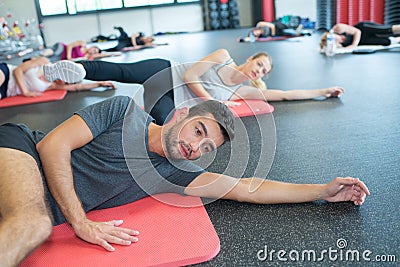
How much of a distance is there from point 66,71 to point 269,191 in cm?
257

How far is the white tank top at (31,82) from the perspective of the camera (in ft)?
14.0

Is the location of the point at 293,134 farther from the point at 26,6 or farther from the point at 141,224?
the point at 26,6

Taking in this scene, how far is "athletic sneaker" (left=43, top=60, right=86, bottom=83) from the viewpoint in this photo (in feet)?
11.1

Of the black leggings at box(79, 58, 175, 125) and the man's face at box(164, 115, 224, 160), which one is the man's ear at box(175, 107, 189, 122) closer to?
the man's face at box(164, 115, 224, 160)

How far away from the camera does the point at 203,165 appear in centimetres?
214

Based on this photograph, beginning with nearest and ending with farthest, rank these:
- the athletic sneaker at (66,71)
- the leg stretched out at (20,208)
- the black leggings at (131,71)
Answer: the leg stretched out at (20,208), the black leggings at (131,71), the athletic sneaker at (66,71)

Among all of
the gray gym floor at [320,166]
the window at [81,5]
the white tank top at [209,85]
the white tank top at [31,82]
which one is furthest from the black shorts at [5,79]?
the window at [81,5]

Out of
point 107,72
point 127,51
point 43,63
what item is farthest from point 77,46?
point 107,72

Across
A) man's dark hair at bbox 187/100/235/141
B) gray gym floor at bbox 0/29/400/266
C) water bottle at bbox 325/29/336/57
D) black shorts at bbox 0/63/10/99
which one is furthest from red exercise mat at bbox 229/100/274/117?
water bottle at bbox 325/29/336/57

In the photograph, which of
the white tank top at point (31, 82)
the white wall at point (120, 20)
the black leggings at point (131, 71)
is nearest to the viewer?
the black leggings at point (131, 71)

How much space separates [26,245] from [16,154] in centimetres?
40

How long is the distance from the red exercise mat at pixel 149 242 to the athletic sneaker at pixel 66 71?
1981mm

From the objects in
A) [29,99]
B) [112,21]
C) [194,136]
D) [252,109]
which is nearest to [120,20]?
[112,21]

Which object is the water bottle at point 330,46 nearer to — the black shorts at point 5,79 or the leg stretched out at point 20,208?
the black shorts at point 5,79
